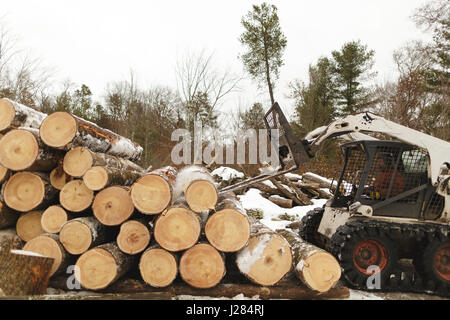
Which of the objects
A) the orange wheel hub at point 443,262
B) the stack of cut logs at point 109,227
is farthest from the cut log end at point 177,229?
the orange wheel hub at point 443,262

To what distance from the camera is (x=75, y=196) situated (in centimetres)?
384

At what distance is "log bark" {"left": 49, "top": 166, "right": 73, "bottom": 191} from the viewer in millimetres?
4031

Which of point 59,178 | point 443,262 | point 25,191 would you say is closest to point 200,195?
point 59,178

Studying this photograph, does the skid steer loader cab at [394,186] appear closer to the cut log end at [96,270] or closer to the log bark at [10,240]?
the cut log end at [96,270]

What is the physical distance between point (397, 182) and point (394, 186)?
0.08m

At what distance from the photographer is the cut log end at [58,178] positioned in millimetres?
4035

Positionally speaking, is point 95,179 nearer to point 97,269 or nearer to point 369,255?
point 97,269

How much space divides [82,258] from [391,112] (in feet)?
57.9

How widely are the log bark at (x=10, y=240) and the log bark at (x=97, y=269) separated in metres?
1.47

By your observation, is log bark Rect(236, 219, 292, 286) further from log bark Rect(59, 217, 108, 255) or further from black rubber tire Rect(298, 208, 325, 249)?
black rubber tire Rect(298, 208, 325, 249)

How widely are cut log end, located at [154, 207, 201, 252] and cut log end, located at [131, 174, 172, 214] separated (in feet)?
0.50
